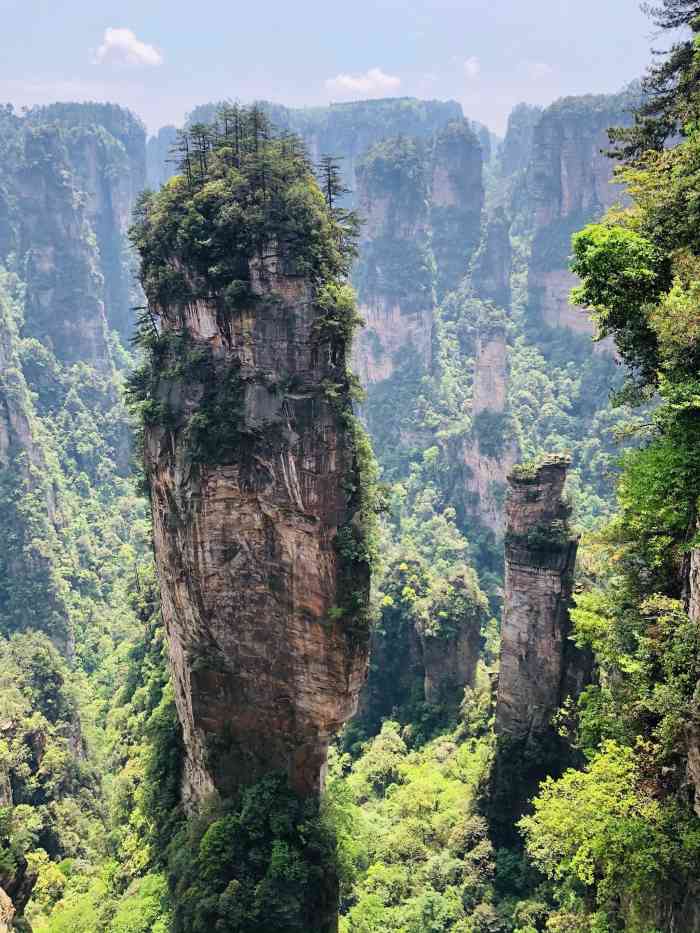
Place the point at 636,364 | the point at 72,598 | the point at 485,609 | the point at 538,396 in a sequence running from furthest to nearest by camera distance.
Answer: the point at 538,396
the point at 72,598
the point at 485,609
the point at 636,364

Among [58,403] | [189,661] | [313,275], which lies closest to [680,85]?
[313,275]

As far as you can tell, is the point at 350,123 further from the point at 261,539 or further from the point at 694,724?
the point at 694,724

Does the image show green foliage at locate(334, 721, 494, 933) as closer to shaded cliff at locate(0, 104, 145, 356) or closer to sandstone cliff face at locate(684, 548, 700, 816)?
sandstone cliff face at locate(684, 548, 700, 816)

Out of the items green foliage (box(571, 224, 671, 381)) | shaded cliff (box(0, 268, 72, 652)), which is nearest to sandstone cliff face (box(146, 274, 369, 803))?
green foliage (box(571, 224, 671, 381))

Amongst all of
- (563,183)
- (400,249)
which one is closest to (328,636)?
(400,249)

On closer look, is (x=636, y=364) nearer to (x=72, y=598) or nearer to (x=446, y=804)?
(x=446, y=804)

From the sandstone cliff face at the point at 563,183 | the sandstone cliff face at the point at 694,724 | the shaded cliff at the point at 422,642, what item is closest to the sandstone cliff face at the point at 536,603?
the shaded cliff at the point at 422,642
